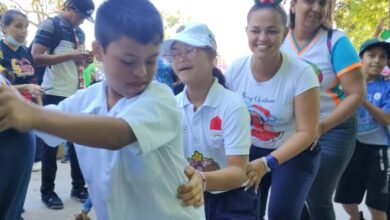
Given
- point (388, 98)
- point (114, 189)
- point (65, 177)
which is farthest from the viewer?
point (65, 177)

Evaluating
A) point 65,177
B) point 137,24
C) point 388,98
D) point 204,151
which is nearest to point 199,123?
point 204,151

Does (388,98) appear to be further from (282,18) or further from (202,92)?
(202,92)

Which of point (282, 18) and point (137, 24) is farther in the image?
point (282, 18)

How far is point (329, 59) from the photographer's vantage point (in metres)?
2.53

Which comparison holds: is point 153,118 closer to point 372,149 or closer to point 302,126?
point 302,126

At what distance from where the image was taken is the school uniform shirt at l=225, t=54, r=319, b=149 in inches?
89.0

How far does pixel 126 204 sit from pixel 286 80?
1.27 meters

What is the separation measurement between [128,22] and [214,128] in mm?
860

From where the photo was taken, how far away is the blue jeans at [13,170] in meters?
1.10

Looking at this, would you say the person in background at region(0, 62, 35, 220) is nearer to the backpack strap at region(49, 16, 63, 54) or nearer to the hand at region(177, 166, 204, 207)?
the hand at region(177, 166, 204, 207)

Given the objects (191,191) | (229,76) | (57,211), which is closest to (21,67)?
(57,211)

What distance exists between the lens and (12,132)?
3.69ft

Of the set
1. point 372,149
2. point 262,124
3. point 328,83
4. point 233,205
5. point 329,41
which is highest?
point 329,41

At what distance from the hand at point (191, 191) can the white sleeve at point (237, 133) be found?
414 mm
